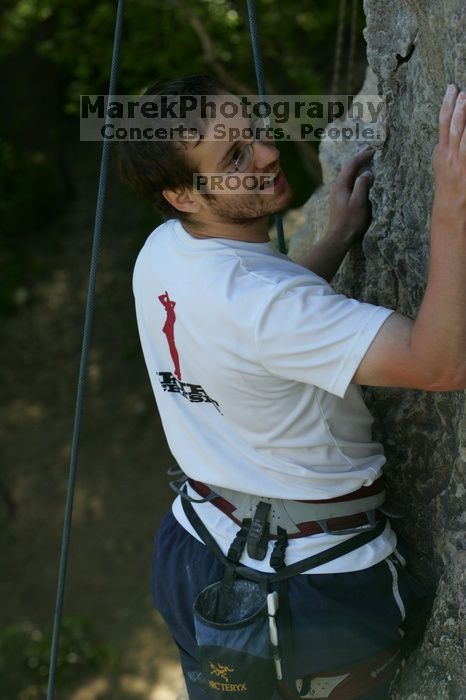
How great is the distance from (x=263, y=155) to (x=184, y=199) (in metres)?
0.22

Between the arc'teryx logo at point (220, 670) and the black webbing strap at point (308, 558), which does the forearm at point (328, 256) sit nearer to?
the black webbing strap at point (308, 558)

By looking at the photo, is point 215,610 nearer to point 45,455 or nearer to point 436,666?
point 436,666

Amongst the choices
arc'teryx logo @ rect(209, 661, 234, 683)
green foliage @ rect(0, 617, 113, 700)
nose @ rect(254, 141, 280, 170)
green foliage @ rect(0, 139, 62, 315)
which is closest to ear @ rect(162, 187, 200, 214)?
nose @ rect(254, 141, 280, 170)

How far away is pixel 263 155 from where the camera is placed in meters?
2.17

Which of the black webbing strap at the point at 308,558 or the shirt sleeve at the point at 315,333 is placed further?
the black webbing strap at the point at 308,558

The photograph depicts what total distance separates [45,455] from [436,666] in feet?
21.0

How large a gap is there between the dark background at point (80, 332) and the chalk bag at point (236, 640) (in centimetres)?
497

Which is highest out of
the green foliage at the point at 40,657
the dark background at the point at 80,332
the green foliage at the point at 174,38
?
the green foliage at the point at 174,38

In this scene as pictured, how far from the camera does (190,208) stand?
A: 2131 millimetres

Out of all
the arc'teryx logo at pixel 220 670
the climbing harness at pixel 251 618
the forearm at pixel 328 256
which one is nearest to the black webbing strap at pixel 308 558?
the climbing harness at pixel 251 618

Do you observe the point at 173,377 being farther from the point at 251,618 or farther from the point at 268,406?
the point at 251,618

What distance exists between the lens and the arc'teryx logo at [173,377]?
2084 millimetres

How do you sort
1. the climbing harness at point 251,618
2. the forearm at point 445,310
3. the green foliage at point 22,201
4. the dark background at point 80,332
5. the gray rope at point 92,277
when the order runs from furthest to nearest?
the green foliage at point 22,201, the dark background at point 80,332, the gray rope at point 92,277, the climbing harness at point 251,618, the forearm at point 445,310

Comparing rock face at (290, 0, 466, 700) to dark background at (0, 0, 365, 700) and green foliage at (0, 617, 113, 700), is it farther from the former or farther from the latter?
green foliage at (0, 617, 113, 700)
